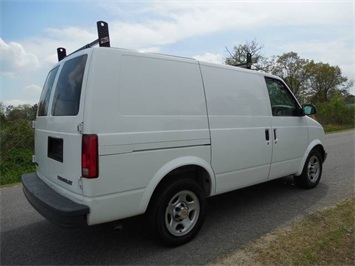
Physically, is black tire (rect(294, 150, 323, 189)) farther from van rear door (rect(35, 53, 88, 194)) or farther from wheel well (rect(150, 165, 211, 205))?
van rear door (rect(35, 53, 88, 194))

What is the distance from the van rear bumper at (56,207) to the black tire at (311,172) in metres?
Answer: 4.20

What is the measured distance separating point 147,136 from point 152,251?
4.33ft

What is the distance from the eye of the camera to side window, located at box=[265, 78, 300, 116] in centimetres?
464

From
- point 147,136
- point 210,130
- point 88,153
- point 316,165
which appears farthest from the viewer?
point 316,165

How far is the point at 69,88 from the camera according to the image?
10.2 ft

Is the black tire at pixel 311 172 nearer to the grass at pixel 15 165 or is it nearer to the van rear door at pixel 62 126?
the van rear door at pixel 62 126

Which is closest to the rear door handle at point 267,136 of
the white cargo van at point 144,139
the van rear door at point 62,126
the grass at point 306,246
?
the white cargo van at point 144,139

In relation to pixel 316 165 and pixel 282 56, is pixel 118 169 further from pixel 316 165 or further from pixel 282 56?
pixel 282 56

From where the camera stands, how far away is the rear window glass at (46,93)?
3.69m

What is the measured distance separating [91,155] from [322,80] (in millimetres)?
57129

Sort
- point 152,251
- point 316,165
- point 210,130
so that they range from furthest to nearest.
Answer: point 316,165 < point 210,130 < point 152,251

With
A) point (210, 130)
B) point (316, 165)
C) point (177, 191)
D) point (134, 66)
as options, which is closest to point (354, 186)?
point (316, 165)

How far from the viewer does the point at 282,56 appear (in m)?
49.5

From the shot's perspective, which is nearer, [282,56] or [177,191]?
[177,191]
